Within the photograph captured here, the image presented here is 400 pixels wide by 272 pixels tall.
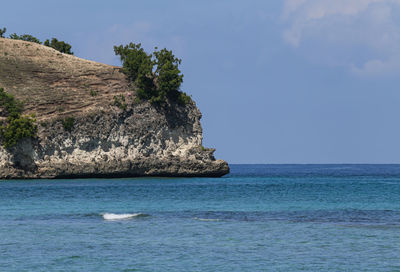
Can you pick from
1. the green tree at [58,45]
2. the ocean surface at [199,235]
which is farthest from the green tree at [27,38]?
the ocean surface at [199,235]

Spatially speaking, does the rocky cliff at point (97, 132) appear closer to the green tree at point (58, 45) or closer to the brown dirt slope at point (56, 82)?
the brown dirt slope at point (56, 82)

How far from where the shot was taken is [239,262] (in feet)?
77.8

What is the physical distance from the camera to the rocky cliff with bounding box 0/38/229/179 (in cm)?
8631

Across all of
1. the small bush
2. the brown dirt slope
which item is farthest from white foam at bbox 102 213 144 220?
the small bush

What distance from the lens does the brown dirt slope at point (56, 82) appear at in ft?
304

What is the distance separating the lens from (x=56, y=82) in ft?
328

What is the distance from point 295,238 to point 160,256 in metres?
7.27

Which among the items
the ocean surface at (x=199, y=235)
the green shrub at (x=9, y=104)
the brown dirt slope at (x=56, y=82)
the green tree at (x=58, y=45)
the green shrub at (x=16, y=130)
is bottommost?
the ocean surface at (x=199, y=235)

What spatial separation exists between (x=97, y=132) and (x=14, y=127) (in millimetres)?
11654

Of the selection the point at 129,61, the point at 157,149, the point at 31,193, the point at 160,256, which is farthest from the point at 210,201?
the point at 129,61

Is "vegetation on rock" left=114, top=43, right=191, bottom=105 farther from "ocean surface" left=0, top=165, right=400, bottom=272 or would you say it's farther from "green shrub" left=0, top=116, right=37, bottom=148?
"ocean surface" left=0, top=165, right=400, bottom=272

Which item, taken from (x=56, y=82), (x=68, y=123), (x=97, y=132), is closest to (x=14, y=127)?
(x=68, y=123)

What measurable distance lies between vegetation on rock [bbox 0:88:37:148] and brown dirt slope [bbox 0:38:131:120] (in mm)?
3224

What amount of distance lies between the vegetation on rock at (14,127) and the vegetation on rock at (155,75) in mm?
17745
